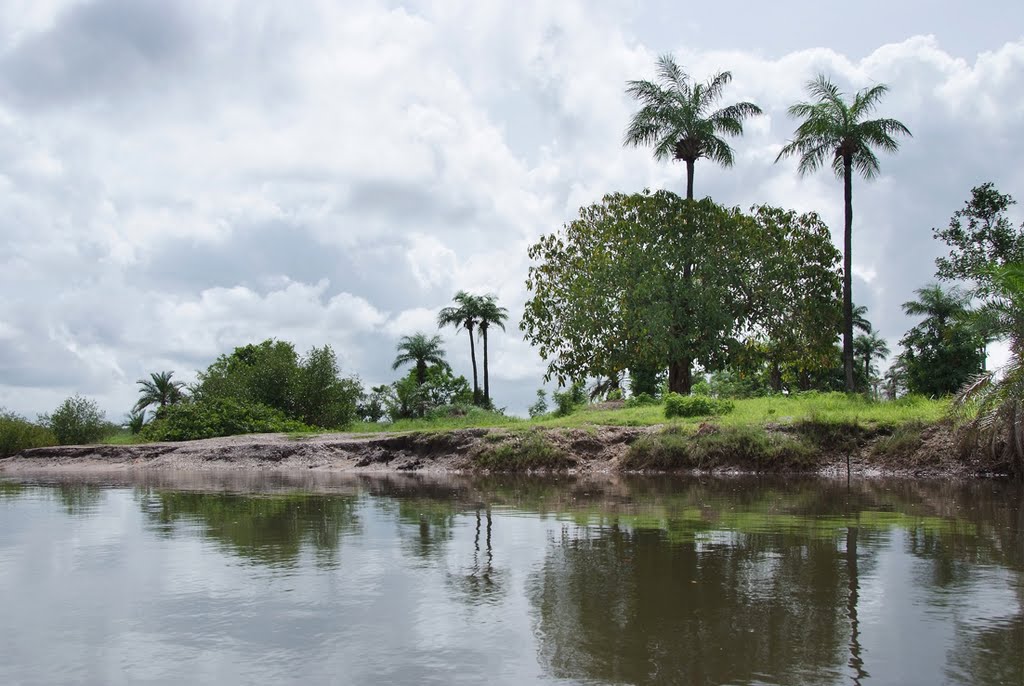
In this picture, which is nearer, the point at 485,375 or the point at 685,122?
the point at 685,122

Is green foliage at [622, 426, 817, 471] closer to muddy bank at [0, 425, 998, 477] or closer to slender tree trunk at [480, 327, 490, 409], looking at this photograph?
muddy bank at [0, 425, 998, 477]

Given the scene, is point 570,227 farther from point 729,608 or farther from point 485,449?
point 729,608

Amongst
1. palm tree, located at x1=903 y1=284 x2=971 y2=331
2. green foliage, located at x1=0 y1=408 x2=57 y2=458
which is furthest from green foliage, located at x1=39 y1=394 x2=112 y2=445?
palm tree, located at x1=903 y1=284 x2=971 y2=331

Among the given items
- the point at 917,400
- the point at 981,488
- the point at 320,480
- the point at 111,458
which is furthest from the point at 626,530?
the point at 111,458

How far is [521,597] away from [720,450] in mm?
19309

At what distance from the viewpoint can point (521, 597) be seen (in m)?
7.56

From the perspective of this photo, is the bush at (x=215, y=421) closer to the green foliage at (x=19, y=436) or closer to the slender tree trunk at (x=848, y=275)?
the green foliage at (x=19, y=436)

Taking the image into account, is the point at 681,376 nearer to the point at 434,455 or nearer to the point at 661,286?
Result: the point at 661,286

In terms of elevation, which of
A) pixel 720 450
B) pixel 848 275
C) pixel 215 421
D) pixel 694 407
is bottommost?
pixel 720 450

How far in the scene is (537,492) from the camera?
20109 millimetres

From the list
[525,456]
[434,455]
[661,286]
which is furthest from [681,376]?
[434,455]

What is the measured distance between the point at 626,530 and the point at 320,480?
1655 centimetres

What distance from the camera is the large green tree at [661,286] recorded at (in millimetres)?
37219

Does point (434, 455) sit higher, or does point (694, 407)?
point (694, 407)
